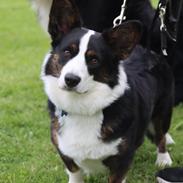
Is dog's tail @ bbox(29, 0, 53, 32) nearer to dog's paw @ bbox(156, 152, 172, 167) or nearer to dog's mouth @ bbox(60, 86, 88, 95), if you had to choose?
dog's paw @ bbox(156, 152, 172, 167)

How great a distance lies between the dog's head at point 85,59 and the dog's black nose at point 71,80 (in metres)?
0.03

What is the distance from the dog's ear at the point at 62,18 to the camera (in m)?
3.16

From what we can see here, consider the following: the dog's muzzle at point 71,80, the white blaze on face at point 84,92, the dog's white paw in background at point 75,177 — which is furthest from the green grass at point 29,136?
the dog's muzzle at point 71,80

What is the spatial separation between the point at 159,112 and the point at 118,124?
0.95 m

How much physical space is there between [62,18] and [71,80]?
21.0 inches

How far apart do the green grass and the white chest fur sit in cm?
72

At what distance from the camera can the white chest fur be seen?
323 cm

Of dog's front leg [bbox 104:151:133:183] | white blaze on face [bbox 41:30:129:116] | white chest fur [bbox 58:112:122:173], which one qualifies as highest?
white blaze on face [bbox 41:30:129:116]

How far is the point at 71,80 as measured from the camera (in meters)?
2.86

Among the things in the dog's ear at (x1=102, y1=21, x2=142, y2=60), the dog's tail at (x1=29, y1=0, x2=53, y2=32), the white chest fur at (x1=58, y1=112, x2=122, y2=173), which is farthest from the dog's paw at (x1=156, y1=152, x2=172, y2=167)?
the dog's tail at (x1=29, y1=0, x2=53, y2=32)

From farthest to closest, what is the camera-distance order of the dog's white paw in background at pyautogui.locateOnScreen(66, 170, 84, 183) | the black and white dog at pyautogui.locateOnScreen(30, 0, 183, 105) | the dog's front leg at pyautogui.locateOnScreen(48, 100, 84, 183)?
the black and white dog at pyautogui.locateOnScreen(30, 0, 183, 105)
the dog's white paw in background at pyautogui.locateOnScreen(66, 170, 84, 183)
the dog's front leg at pyautogui.locateOnScreen(48, 100, 84, 183)

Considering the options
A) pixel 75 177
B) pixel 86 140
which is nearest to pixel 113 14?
pixel 75 177

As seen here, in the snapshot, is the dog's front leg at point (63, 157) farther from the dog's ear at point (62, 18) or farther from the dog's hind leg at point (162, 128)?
the dog's hind leg at point (162, 128)

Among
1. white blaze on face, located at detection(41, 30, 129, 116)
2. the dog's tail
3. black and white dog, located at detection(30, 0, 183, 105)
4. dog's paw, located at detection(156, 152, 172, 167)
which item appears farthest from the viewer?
Result: the dog's tail
